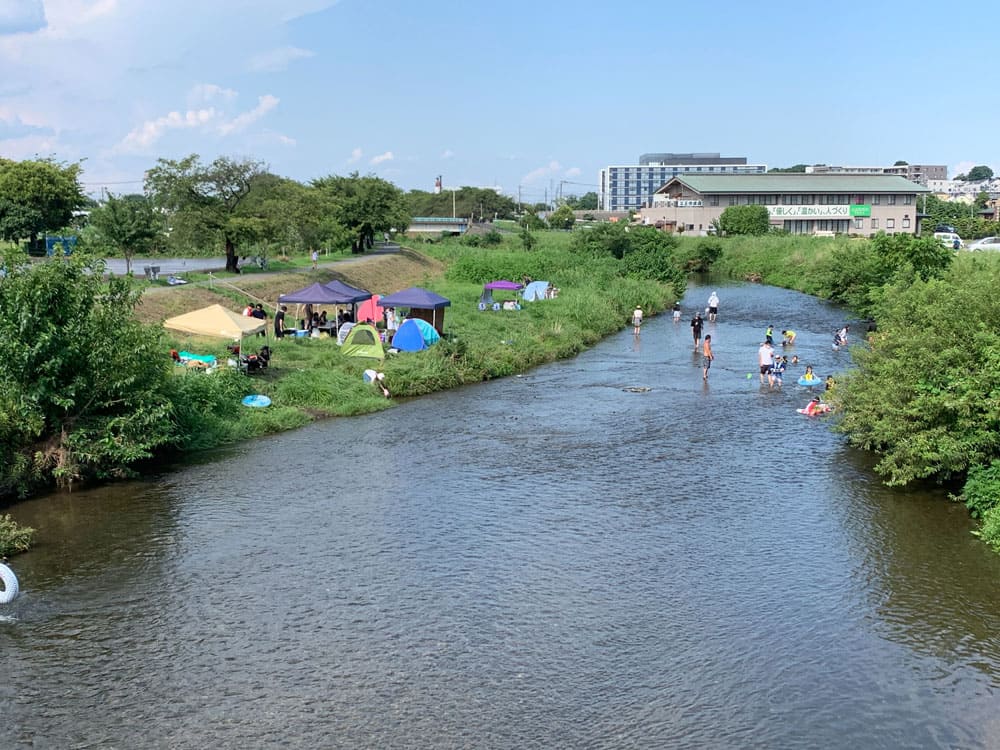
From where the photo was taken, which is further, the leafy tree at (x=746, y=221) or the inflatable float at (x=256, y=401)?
the leafy tree at (x=746, y=221)

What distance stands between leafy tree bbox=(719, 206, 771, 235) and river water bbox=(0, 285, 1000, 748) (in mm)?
72991

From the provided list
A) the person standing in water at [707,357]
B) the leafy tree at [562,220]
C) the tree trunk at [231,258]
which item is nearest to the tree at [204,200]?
the tree trunk at [231,258]

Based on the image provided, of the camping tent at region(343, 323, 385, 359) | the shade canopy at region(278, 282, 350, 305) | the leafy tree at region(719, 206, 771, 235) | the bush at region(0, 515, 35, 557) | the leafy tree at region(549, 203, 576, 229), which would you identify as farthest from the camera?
the leafy tree at region(549, 203, 576, 229)

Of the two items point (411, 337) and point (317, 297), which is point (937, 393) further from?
point (317, 297)

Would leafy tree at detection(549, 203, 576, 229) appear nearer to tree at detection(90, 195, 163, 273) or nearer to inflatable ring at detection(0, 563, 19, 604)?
tree at detection(90, 195, 163, 273)

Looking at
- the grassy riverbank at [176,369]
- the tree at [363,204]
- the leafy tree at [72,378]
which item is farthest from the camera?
the tree at [363,204]

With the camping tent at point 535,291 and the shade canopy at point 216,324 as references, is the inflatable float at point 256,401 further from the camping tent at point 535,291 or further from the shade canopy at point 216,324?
the camping tent at point 535,291

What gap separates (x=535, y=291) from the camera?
5072 centimetres

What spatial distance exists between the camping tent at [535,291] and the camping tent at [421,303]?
1533 cm

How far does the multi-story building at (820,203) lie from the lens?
99.5 m

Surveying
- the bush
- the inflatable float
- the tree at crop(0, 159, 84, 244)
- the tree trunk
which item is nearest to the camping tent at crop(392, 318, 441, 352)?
the inflatable float

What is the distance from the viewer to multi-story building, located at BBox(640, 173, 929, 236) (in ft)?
326

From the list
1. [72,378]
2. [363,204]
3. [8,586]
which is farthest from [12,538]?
[363,204]

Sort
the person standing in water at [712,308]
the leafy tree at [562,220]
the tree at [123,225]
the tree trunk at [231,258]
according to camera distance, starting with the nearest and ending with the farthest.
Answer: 1. the tree at [123,225]
2. the tree trunk at [231,258]
3. the person standing in water at [712,308]
4. the leafy tree at [562,220]
